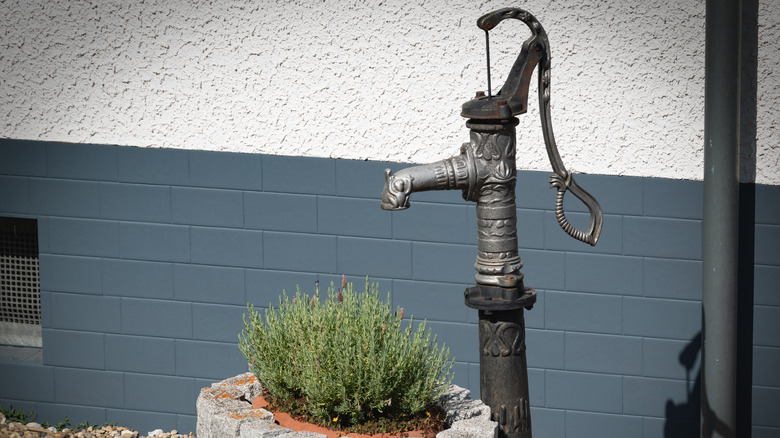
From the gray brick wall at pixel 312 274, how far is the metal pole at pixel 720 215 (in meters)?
0.20

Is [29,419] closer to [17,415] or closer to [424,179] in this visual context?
[17,415]

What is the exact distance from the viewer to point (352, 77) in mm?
4938

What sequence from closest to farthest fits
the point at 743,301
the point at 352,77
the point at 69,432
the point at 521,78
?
the point at 521,78 < the point at 743,301 < the point at 352,77 < the point at 69,432

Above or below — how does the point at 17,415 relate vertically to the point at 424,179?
below

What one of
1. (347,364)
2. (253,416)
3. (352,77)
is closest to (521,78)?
(347,364)

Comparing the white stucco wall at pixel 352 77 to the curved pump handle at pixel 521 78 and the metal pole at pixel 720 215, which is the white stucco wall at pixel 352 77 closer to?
the metal pole at pixel 720 215

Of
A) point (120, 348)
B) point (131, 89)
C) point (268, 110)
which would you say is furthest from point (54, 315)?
point (268, 110)

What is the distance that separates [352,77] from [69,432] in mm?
2345

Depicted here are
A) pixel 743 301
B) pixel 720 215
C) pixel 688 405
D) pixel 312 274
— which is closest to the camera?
pixel 720 215

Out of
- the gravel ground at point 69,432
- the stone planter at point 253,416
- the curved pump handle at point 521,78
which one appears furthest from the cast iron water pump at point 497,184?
the gravel ground at point 69,432

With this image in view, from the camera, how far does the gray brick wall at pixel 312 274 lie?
4.78 metres

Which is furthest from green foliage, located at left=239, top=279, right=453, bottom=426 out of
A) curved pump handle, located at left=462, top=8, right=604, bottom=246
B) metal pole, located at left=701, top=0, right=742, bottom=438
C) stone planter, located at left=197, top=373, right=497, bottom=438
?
metal pole, located at left=701, top=0, right=742, bottom=438

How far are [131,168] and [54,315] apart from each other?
2.96 feet

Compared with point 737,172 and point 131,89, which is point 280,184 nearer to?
point 131,89
